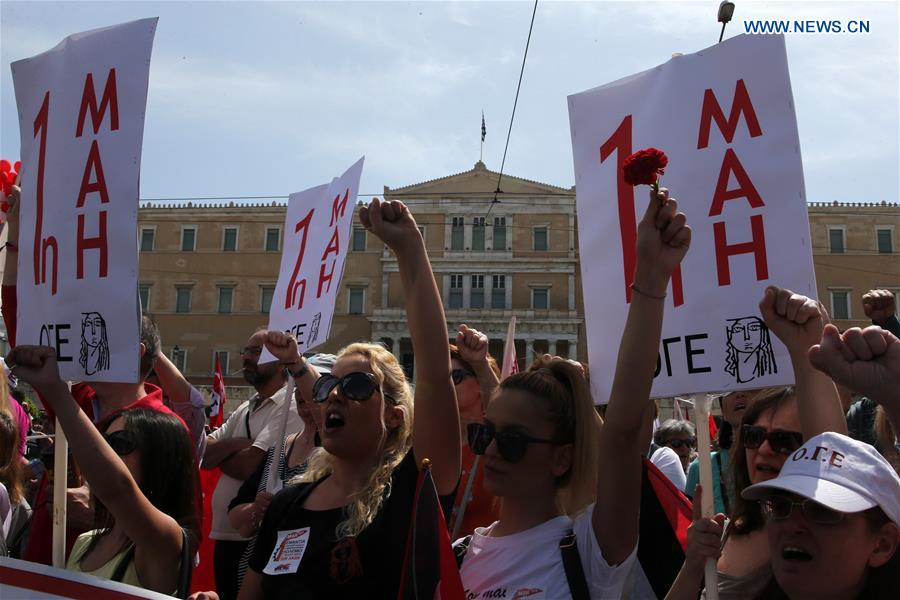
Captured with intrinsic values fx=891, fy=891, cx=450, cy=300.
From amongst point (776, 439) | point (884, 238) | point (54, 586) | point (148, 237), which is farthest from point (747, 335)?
point (148, 237)

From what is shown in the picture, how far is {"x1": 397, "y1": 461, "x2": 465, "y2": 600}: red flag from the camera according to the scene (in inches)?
78.8

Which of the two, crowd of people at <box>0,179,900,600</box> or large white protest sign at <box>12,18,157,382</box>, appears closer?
crowd of people at <box>0,179,900,600</box>

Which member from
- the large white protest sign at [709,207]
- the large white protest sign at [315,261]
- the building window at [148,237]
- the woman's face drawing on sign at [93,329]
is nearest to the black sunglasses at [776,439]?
the large white protest sign at [709,207]

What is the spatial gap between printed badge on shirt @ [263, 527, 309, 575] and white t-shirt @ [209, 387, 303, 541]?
5.82 feet

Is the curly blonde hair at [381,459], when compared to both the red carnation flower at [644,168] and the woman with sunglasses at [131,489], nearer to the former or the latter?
the woman with sunglasses at [131,489]

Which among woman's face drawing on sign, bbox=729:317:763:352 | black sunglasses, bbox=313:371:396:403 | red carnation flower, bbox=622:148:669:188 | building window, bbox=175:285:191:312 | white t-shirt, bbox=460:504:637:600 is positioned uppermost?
building window, bbox=175:285:191:312

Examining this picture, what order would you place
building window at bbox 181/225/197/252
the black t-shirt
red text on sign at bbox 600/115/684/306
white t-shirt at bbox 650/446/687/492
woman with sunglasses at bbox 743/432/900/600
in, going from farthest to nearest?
building window at bbox 181/225/197/252 < white t-shirt at bbox 650/446/687/492 < red text on sign at bbox 600/115/684/306 < the black t-shirt < woman with sunglasses at bbox 743/432/900/600

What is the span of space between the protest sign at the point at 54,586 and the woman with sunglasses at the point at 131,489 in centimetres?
27

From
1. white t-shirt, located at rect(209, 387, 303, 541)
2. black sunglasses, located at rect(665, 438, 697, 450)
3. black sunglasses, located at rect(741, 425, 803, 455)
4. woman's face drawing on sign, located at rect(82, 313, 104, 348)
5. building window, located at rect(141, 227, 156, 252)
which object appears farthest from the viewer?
building window, located at rect(141, 227, 156, 252)

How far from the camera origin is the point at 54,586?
2.06m

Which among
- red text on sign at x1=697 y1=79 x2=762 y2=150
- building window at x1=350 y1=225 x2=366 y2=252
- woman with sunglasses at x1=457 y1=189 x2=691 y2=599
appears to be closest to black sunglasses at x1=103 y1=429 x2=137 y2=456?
woman with sunglasses at x1=457 y1=189 x2=691 y2=599

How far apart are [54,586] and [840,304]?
165 feet

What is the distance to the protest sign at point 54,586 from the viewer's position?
2.01 metres

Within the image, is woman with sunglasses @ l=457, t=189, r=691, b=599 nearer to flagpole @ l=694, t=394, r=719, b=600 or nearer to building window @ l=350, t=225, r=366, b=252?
flagpole @ l=694, t=394, r=719, b=600
